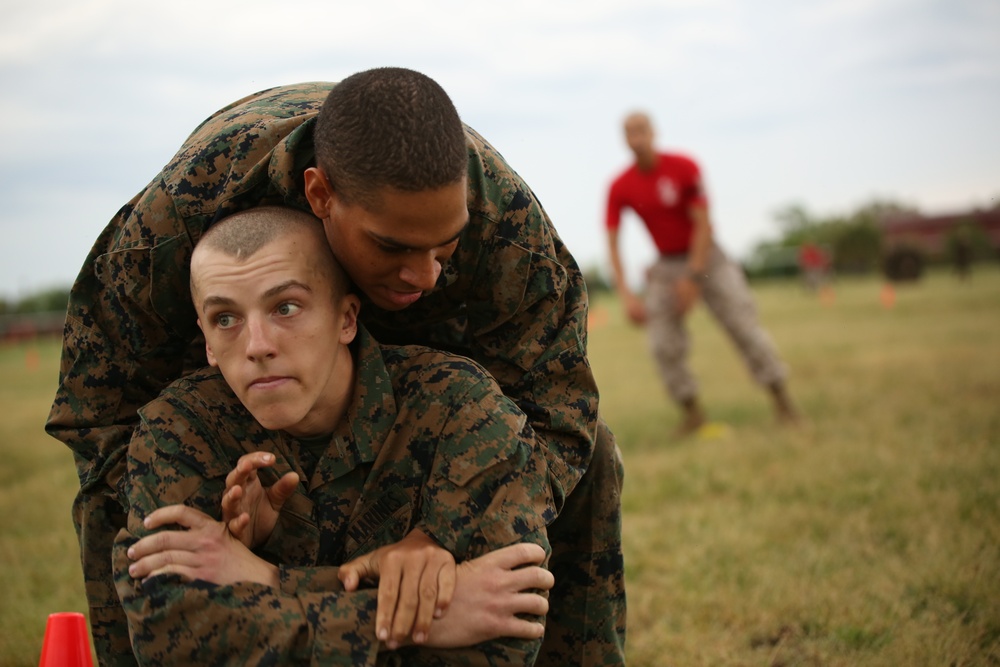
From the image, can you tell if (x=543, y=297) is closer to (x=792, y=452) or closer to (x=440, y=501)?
(x=440, y=501)

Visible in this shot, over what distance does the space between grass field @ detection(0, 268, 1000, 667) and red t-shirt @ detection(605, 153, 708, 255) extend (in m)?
1.57

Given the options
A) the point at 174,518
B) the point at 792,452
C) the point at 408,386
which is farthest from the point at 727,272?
the point at 174,518

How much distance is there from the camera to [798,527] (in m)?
5.00

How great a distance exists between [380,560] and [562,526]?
89 cm

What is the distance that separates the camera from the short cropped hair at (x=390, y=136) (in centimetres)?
250

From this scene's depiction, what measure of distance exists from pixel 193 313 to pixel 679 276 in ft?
18.2

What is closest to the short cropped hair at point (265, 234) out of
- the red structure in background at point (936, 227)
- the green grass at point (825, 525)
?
the green grass at point (825, 525)

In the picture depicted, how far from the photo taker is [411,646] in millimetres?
2469

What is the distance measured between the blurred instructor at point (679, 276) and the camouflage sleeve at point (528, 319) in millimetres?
4667

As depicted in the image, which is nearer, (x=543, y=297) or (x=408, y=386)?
(x=408, y=386)

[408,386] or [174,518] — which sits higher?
[408,386]

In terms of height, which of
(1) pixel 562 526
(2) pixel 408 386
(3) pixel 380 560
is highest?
(2) pixel 408 386

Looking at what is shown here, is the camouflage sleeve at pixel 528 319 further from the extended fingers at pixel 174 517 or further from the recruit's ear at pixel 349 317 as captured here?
the extended fingers at pixel 174 517

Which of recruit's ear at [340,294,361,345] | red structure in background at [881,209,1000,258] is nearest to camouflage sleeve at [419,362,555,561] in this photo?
recruit's ear at [340,294,361,345]
